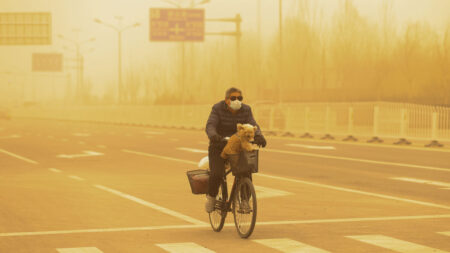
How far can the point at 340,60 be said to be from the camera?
194ft

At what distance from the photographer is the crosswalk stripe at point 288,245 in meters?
8.10

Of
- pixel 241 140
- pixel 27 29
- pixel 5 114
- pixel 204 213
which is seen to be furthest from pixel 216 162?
pixel 5 114

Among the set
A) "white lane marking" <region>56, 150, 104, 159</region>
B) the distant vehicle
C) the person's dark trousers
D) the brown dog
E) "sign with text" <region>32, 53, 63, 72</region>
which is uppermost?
"sign with text" <region>32, 53, 63, 72</region>

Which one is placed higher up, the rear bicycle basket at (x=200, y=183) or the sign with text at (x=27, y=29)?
the sign with text at (x=27, y=29)

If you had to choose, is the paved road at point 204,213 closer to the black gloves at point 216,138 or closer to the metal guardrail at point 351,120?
the black gloves at point 216,138

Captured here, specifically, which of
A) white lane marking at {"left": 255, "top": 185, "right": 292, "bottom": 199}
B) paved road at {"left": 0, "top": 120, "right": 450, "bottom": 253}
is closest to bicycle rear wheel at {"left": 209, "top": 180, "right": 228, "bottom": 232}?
paved road at {"left": 0, "top": 120, "right": 450, "bottom": 253}

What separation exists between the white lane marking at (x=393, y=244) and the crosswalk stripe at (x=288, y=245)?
729 millimetres

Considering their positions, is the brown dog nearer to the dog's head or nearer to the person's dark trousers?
the dog's head

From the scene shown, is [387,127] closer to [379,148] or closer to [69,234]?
[379,148]

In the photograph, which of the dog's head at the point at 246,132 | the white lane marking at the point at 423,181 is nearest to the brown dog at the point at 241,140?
the dog's head at the point at 246,132

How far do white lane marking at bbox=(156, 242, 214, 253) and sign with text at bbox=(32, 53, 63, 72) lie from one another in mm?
82784

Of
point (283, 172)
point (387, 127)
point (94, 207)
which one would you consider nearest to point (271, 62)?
point (387, 127)

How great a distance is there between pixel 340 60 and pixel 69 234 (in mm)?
51397

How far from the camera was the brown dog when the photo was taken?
8.69 metres
